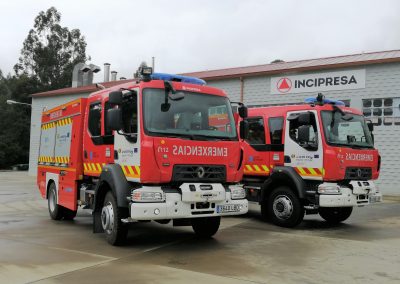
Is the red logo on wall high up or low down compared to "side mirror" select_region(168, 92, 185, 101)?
up

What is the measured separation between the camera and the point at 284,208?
9859 mm

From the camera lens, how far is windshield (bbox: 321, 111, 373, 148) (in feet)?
31.0

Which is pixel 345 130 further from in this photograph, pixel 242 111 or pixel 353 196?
pixel 242 111

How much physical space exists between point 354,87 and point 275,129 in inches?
390

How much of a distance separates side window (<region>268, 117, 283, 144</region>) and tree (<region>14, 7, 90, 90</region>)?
165ft

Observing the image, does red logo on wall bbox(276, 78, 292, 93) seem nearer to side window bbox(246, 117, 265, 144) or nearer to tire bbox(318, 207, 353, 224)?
side window bbox(246, 117, 265, 144)

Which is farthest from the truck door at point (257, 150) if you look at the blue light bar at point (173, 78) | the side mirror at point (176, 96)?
the side mirror at point (176, 96)

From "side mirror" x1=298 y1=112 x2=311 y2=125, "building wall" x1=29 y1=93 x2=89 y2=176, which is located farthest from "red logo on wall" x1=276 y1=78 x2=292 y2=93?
"building wall" x1=29 y1=93 x2=89 y2=176

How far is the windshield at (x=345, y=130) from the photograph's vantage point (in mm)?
9453

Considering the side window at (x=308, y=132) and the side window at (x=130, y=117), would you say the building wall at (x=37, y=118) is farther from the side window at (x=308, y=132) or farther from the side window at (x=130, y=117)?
the side window at (x=130, y=117)

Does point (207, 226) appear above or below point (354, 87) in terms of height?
below

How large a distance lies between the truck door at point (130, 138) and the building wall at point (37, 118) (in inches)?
993

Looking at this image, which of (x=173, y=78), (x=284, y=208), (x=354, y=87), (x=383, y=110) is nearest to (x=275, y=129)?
(x=284, y=208)

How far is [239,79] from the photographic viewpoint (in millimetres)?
22453
